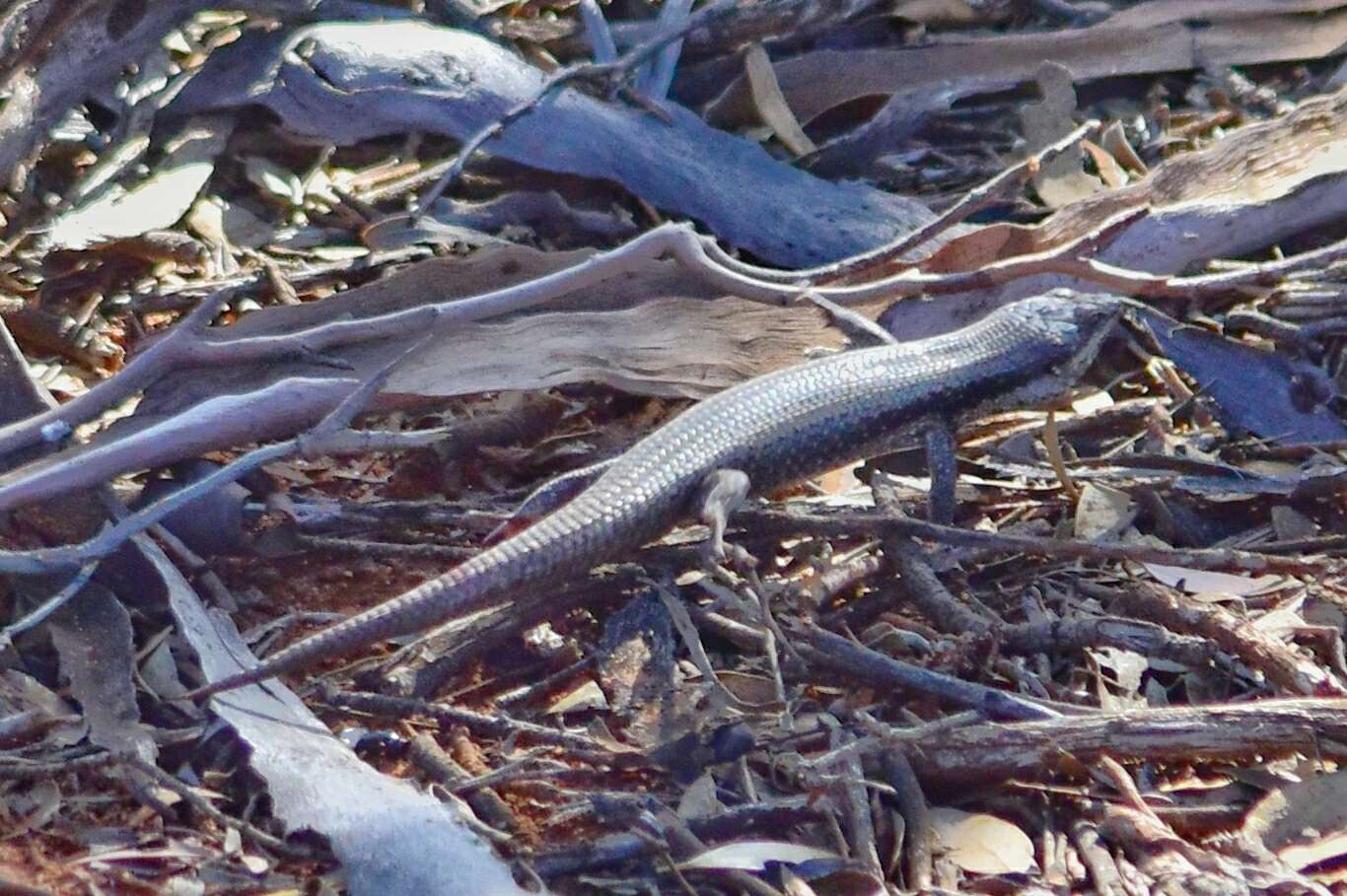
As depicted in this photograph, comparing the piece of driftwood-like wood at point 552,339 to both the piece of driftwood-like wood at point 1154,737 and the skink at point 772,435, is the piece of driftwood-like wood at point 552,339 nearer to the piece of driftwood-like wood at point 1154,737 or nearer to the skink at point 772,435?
the skink at point 772,435

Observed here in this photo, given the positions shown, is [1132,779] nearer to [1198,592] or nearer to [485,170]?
[1198,592]

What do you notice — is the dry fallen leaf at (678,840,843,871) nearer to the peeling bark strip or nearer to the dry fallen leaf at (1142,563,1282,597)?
the dry fallen leaf at (1142,563,1282,597)

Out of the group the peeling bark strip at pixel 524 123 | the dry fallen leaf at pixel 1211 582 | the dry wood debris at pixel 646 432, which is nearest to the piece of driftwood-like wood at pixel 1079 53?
the dry wood debris at pixel 646 432

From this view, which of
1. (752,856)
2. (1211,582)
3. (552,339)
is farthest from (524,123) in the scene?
(752,856)

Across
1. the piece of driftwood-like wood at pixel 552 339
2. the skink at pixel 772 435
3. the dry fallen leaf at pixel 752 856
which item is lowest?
the dry fallen leaf at pixel 752 856

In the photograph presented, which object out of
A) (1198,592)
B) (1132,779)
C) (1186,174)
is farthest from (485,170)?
(1132,779)

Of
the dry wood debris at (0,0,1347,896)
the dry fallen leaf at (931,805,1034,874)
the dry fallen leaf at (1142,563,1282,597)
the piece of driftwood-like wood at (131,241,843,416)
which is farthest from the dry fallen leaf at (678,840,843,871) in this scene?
the piece of driftwood-like wood at (131,241,843,416)
